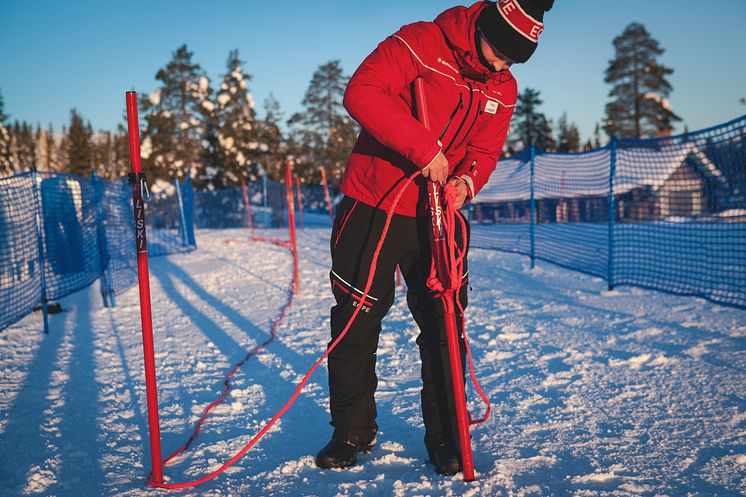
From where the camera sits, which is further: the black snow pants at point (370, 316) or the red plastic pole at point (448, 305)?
the black snow pants at point (370, 316)

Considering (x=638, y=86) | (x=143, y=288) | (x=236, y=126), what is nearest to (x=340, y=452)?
(x=143, y=288)

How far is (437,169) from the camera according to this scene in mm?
2127

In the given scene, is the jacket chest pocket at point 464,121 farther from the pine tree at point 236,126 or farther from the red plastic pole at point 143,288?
the pine tree at point 236,126

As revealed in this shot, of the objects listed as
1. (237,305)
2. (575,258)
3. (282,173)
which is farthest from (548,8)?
(282,173)

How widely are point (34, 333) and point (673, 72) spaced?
143 feet

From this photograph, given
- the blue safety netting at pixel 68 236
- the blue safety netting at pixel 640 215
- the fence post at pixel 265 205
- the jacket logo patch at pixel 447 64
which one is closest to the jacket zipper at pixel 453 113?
the jacket logo patch at pixel 447 64

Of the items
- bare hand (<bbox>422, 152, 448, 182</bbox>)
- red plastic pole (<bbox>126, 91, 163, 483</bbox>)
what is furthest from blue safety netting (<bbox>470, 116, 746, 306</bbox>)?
red plastic pole (<bbox>126, 91, 163, 483</bbox>)

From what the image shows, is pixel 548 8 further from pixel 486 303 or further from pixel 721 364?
pixel 486 303

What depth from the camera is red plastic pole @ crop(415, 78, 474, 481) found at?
2.27 m

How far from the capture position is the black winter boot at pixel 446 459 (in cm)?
235

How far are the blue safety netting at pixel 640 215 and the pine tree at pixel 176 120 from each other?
24.8 metres

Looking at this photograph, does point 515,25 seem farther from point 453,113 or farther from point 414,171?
point 414,171

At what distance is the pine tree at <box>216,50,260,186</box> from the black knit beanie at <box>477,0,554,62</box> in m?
36.1

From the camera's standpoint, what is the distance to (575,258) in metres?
9.73
